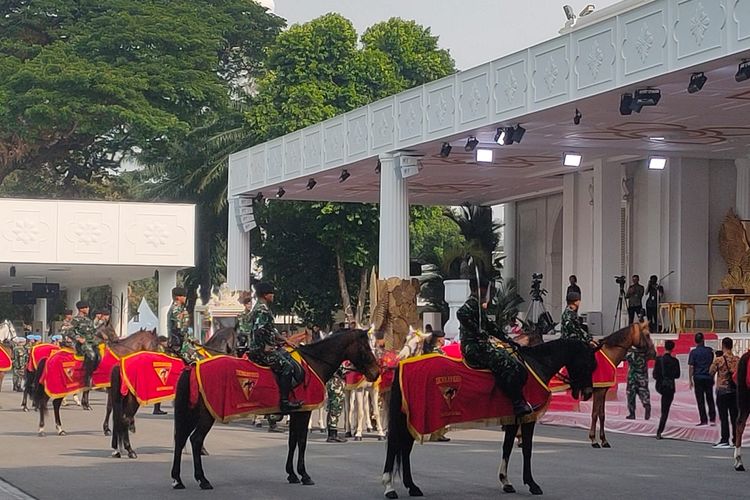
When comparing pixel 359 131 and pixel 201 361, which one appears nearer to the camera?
pixel 201 361

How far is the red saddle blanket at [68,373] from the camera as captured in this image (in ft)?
69.4

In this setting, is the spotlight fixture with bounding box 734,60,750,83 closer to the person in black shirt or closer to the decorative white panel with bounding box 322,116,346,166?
the person in black shirt

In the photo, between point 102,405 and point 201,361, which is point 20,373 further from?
point 201,361

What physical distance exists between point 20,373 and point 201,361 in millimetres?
26141

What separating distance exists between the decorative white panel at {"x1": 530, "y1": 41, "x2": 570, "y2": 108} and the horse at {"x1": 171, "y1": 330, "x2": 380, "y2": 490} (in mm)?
10101

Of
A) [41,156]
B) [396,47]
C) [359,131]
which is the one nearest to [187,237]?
[359,131]

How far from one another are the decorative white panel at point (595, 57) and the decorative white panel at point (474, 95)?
3186 millimetres

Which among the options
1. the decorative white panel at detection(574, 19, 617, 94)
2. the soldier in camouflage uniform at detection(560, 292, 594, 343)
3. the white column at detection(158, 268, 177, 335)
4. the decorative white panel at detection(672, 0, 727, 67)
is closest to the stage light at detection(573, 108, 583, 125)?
the decorative white panel at detection(574, 19, 617, 94)

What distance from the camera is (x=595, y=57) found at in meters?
22.6

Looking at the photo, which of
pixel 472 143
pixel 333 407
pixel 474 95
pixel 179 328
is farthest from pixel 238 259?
pixel 179 328

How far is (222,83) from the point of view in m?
61.5

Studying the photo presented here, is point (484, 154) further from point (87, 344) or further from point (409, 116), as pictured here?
point (87, 344)

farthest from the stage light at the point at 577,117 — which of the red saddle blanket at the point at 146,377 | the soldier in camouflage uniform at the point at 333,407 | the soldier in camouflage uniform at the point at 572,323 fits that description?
the red saddle blanket at the point at 146,377

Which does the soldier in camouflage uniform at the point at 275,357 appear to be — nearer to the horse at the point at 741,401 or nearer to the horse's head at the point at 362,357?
the horse's head at the point at 362,357
